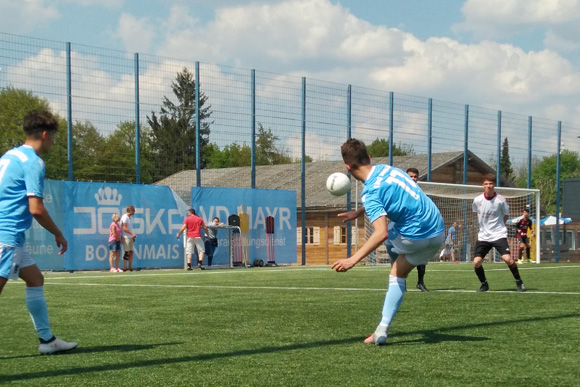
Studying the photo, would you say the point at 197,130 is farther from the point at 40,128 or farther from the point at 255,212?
the point at 40,128

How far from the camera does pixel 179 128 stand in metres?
25.6

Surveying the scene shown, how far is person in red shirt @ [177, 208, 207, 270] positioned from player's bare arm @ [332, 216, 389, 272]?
59.1 feet

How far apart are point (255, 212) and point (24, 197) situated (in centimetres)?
2137

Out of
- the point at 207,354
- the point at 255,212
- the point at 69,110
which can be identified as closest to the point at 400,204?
the point at 207,354

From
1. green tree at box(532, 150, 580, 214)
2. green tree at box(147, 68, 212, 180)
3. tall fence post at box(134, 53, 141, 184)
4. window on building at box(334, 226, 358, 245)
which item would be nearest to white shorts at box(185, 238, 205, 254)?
green tree at box(147, 68, 212, 180)

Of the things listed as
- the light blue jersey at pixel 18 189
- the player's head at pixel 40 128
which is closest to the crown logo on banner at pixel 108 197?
the player's head at pixel 40 128

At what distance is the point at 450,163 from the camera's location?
38.5 meters

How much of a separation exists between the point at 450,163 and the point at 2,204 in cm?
3427

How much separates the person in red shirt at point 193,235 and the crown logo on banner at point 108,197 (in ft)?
7.02

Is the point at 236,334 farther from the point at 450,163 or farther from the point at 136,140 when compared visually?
the point at 450,163

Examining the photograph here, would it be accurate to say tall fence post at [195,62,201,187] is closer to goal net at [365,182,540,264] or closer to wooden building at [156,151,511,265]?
goal net at [365,182,540,264]

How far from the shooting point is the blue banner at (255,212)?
26.0 metres

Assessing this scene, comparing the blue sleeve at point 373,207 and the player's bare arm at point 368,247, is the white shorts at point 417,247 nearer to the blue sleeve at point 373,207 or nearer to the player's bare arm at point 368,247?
the blue sleeve at point 373,207

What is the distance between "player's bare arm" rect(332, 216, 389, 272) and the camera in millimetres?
5840
